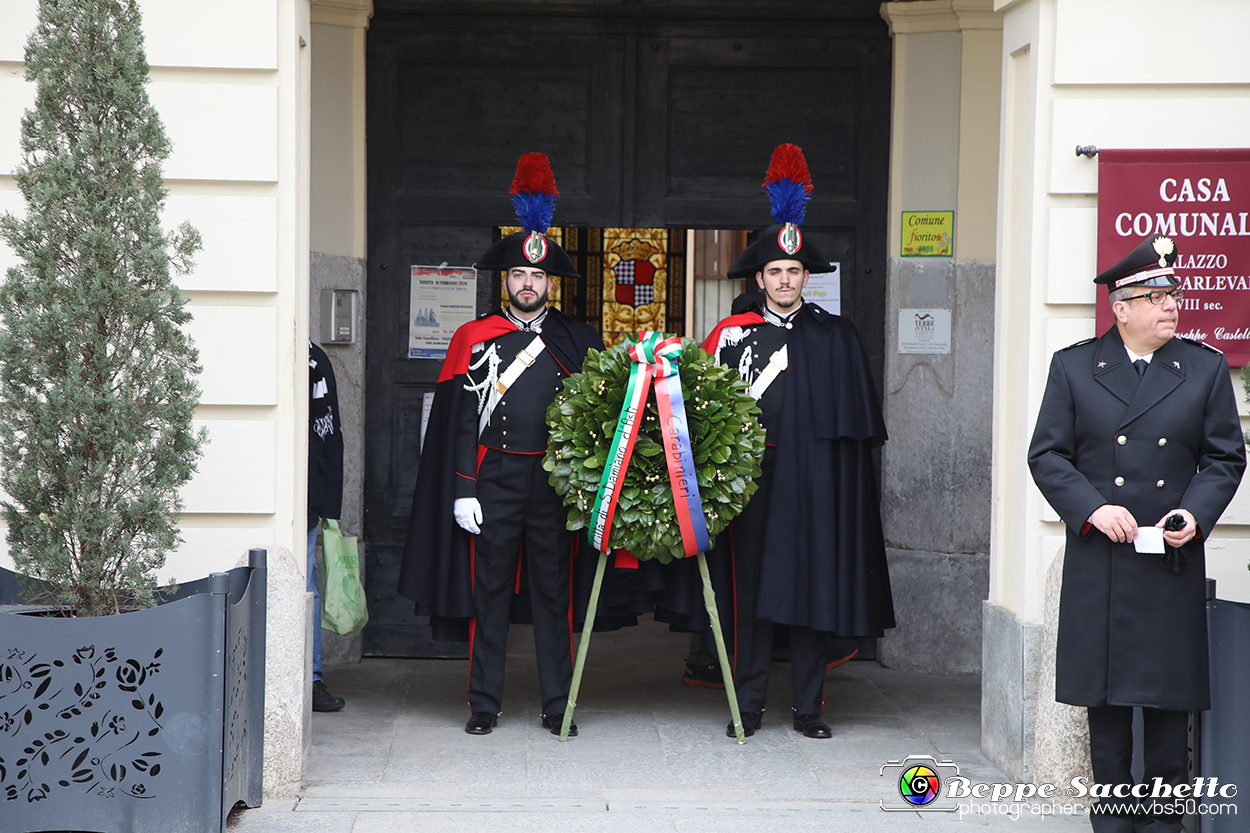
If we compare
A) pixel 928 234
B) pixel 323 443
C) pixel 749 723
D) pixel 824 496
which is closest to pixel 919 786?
pixel 749 723

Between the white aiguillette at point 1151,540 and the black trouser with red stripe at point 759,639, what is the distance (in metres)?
1.79

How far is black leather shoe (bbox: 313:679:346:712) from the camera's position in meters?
5.31

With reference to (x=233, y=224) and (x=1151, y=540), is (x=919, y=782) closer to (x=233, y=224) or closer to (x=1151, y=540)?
(x=1151, y=540)

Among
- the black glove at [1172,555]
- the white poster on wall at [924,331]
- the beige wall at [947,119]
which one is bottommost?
the black glove at [1172,555]

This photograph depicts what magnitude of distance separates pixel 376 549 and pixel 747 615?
7.00 feet

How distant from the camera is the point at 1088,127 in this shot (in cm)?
432

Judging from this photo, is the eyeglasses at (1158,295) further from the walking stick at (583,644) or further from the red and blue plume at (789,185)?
the walking stick at (583,644)

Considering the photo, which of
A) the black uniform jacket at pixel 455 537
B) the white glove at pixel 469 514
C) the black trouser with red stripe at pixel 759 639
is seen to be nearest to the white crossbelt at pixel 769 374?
the black trouser with red stripe at pixel 759 639

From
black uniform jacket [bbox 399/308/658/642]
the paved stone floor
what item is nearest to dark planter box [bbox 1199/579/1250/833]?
the paved stone floor

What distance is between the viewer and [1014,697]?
4.41 meters

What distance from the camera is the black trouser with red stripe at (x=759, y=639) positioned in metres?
5.10

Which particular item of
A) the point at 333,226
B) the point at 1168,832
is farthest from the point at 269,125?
the point at 1168,832

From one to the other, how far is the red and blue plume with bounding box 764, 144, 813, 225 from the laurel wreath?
75 cm

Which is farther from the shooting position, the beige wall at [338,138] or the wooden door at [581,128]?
the wooden door at [581,128]
